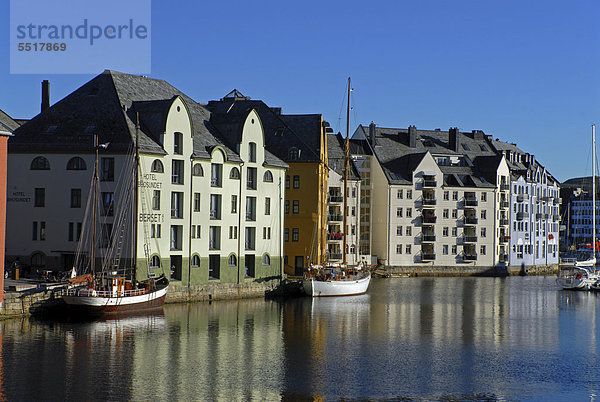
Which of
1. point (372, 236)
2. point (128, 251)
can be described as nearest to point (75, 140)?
point (128, 251)

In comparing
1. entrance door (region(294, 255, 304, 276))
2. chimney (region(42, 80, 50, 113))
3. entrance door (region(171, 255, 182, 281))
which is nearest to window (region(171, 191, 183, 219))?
entrance door (region(171, 255, 182, 281))

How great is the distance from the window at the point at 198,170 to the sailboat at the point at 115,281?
765cm

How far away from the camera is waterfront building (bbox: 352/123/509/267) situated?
140125mm

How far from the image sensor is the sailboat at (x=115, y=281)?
62500mm

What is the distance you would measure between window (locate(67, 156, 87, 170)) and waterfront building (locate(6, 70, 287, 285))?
0.09 metres

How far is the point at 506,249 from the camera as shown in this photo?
151m

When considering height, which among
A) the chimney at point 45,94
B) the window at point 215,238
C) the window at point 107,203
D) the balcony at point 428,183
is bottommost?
the window at point 215,238

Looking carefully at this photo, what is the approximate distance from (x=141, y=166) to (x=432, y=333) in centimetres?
2917

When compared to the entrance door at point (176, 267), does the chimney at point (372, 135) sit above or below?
above

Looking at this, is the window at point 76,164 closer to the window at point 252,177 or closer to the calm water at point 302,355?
the calm water at point 302,355

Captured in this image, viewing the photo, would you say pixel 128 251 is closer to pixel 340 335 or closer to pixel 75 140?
pixel 75 140

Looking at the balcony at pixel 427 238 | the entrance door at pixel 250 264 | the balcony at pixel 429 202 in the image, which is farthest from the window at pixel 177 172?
the balcony at pixel 429 202

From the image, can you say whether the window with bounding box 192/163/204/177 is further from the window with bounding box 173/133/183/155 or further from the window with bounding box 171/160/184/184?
the window with bounding box 173/133/183/155

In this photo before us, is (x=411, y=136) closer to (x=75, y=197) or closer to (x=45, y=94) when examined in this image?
(x=45, y=94)
